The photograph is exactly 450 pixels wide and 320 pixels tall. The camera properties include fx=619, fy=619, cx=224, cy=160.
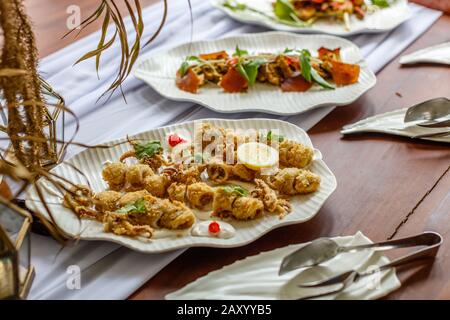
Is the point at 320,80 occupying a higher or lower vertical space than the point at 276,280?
higher

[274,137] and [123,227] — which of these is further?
[274,137]

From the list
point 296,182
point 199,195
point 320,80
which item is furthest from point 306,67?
point 199,195

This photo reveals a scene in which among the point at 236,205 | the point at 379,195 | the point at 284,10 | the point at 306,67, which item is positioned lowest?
the point at 379,195

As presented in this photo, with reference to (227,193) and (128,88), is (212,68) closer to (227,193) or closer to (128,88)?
(128,88)

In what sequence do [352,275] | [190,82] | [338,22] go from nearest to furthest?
[352,275], [190,82], [338,22]

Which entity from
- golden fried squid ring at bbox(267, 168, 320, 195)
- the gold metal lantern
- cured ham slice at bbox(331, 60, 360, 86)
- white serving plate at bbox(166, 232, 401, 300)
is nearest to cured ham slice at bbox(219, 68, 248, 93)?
cured ham slice at bbox(331, 60, 360, 86)

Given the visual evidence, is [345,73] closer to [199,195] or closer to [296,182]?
[296,182]
